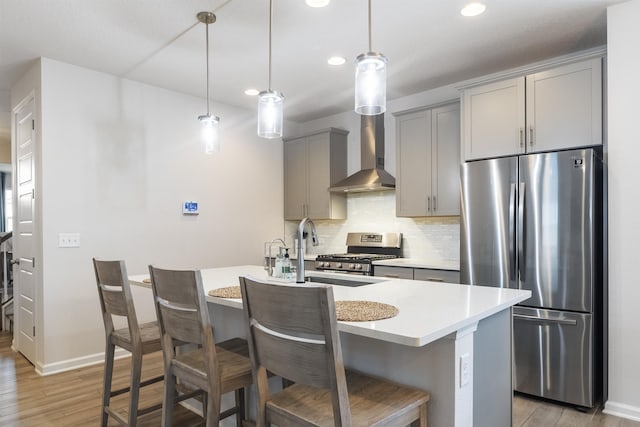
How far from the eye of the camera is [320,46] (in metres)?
3.21

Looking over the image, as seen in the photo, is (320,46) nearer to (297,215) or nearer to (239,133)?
(239,133)

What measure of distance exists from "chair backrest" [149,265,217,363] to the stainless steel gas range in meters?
2.46

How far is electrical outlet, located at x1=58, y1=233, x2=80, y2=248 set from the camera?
346cm

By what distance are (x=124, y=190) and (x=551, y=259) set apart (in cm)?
359

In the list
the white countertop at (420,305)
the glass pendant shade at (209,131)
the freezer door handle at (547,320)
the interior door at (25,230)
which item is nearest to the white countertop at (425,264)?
the freezer door handle at (547,320)

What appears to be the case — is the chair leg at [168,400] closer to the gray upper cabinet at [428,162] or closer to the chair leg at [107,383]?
the chair leg at [107,383]

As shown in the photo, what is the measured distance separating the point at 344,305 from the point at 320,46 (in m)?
2.27

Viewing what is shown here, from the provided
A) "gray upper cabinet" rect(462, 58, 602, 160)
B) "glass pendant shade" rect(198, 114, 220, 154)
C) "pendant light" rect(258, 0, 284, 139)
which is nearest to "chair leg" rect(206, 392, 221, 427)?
"pendant light" rect(258, 0, 284, 139)

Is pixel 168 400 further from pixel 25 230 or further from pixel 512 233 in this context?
pixel 25 230

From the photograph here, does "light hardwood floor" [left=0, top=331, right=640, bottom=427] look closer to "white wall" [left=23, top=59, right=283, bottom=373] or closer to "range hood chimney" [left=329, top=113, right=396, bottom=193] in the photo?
"white wall" [left=23, top=59, right=283, bottom=373]

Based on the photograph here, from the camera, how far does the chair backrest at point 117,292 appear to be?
2.12m

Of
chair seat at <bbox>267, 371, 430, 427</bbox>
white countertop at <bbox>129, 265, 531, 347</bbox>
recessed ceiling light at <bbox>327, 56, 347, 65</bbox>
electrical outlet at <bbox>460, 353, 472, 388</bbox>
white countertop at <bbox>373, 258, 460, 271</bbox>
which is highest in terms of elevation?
recessed ceiling light at <bbox>327, 56, 347, 65</bbox>

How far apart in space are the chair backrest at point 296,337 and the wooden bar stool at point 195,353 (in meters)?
0.32

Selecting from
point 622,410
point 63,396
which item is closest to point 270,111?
point 63,396
